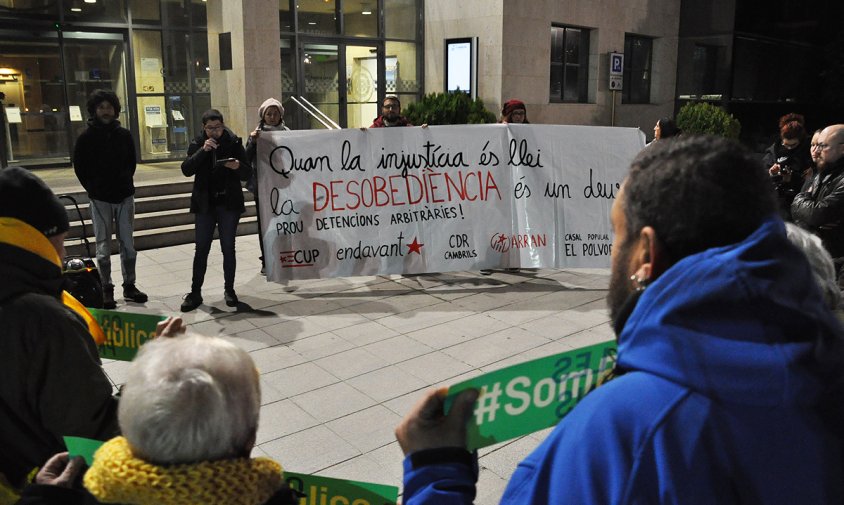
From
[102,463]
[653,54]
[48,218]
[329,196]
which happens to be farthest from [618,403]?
[653,54]

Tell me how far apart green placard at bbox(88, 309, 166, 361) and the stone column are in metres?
10.4

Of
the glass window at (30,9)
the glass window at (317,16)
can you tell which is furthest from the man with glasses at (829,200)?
the glass window at (30,9)

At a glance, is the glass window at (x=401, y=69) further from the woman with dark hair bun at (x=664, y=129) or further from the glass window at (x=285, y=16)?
the woman with dark hair bun at (x=664, y=129)

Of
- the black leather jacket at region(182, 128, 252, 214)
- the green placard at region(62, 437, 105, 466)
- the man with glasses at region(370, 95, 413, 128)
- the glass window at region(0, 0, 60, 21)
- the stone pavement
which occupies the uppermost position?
the glass window at region(0, 0, 60, 21)

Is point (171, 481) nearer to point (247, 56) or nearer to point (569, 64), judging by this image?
point (247, 56)

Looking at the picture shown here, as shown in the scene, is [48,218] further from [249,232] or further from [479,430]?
[249,232]

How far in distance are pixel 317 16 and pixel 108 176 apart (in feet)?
31.8

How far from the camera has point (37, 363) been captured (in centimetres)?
209

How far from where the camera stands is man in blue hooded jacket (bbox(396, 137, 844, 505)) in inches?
42.9

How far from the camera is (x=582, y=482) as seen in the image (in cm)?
113

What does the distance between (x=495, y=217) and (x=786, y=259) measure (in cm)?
655

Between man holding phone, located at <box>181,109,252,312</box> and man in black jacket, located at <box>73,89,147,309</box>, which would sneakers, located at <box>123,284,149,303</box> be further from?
man holding phone, located at <box>181,109,252,312</box>

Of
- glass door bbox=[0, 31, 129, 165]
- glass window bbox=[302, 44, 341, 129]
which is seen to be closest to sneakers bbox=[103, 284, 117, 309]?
glass door bbox=[0, 31, 129, 165]

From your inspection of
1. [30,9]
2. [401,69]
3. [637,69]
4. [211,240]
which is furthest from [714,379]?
[637,69]
